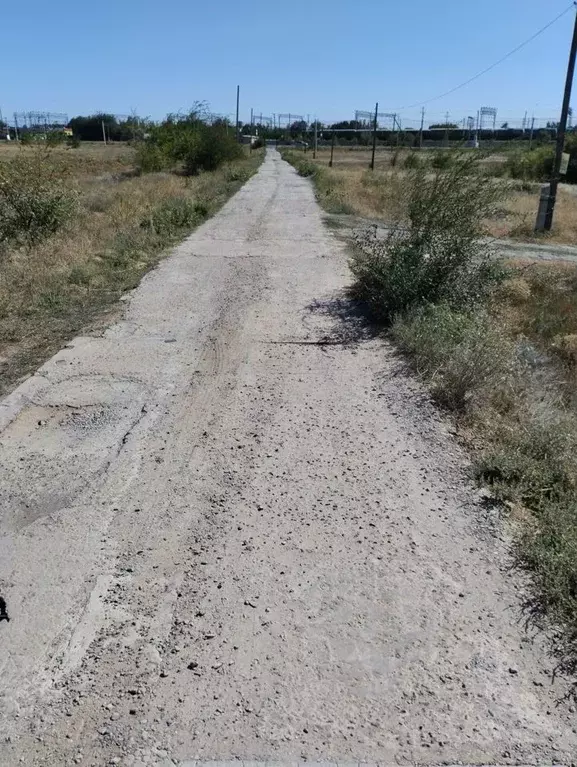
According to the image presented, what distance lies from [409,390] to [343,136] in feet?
408

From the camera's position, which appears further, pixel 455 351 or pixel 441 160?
pixel 441 160

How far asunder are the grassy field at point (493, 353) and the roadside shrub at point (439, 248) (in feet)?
0.05

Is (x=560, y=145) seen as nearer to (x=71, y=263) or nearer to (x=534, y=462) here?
(x=71, y=263)

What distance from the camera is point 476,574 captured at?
124 inches

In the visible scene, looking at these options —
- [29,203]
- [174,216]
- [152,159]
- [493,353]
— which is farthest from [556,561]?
[152,159]

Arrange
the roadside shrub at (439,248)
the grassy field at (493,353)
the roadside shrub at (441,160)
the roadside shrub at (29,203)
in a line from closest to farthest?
the grassy field at (493,353) → the roadside shrub at (439,248) → the roadside shrub at (441,160) → the roadside shrub at (29,203)

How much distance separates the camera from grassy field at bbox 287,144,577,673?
3.31 m

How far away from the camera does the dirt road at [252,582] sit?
2334 mm

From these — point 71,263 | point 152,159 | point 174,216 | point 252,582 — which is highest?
point 152,159

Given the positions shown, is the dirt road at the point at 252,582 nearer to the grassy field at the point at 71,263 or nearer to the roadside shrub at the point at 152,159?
the grassy field at the point at 71,263

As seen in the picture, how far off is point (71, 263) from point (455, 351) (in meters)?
6.68

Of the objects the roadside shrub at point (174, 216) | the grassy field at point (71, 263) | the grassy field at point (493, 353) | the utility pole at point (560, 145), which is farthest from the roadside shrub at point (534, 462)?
the utility pole at point (560, 145)

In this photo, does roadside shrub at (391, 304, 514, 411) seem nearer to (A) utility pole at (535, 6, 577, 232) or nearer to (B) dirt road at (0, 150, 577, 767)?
(B) dirt road at (0, 150, 577, 767)

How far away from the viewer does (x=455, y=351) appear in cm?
573
